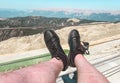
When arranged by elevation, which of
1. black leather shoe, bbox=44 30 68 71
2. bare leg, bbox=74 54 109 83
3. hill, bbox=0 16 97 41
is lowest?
hill, bbox=0 16 97 41

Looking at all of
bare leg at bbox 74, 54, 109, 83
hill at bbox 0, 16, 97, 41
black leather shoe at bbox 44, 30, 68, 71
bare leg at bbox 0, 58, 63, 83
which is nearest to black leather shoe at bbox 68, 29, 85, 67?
black leather shoe at bbox 44, 30, 68, 71

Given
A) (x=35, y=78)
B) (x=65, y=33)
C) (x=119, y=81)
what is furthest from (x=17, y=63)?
(x=65, y=33)

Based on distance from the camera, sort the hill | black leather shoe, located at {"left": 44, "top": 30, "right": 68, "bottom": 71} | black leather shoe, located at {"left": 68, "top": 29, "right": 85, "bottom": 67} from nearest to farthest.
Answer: black leather shoe, located at {"left": 44, "top": 30, "right": 68, "bottom": 71} < black leather shoe, located at {"left": 68, "top": 29, "right": 85, "bottom": 67} < the hill

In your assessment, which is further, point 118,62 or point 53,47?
point 118,62

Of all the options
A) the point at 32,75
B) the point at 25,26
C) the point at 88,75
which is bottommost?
the point at 25,26

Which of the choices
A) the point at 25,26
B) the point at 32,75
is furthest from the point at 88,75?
the point at 25,26

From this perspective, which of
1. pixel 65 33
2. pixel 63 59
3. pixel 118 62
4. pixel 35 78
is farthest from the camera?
pixel 65 33

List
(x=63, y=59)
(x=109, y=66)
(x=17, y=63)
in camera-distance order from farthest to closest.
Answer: (x=17, y=63)
(x=109, y=66)
(x=63, y=59)

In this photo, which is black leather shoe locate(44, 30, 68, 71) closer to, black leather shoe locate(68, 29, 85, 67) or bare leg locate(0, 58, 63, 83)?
black leather shoe locate(68, 29, 85, 67)

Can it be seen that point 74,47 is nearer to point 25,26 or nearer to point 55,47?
point 55,47

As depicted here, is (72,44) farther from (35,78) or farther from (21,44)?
(21,44)

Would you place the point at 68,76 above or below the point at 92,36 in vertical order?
above
